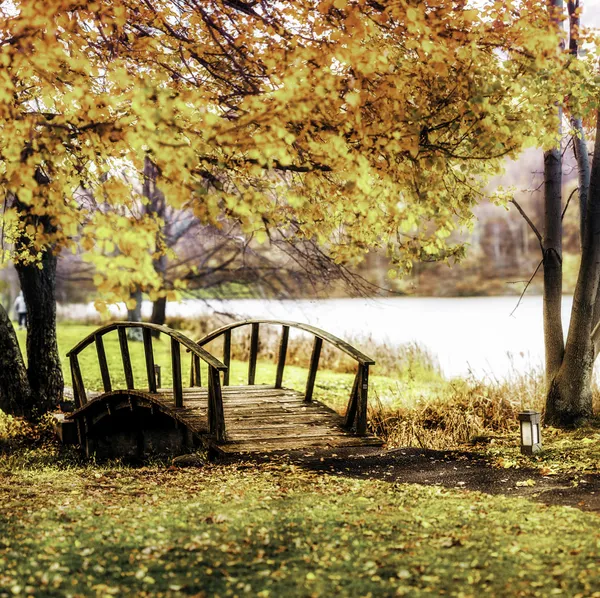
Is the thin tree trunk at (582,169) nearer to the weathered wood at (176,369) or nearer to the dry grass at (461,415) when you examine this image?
the dry grass at (461,415)

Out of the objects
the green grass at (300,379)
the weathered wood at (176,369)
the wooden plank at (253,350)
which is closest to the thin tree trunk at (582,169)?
the green grass at (300,379)

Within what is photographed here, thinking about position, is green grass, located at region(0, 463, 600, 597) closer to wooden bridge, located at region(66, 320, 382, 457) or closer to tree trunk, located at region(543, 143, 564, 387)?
wooden bridge, located at region(66, 320, 382, 457)

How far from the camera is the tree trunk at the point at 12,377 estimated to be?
481 inches

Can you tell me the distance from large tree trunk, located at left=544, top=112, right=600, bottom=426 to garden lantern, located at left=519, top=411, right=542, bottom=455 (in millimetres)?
1724

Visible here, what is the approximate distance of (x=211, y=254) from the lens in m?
19.2

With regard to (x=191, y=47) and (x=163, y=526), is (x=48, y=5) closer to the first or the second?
(x=191, y=47)

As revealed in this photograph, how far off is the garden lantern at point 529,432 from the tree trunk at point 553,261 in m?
2.03

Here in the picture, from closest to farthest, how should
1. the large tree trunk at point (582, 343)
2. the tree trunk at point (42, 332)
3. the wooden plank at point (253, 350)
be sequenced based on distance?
the large tree trunk at point (582, 343)
the wooden plank at point (253, 350)
the tree trunk at point (42, 332)

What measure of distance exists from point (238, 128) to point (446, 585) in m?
3.70

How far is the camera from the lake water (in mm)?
18578

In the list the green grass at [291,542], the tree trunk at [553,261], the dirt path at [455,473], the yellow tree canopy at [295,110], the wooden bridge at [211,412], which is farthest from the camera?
the tree trunk at [553,261]

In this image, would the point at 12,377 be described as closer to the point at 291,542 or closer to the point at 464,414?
the point at 464,414

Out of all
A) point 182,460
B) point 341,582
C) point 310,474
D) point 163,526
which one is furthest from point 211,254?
point 341,582

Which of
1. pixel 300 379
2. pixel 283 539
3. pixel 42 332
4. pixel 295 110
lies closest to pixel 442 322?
pixel 300 379
